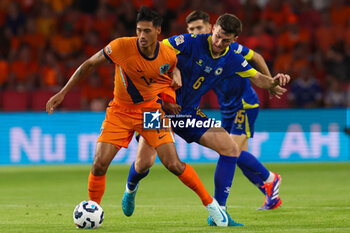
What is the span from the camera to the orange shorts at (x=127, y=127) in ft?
21.4

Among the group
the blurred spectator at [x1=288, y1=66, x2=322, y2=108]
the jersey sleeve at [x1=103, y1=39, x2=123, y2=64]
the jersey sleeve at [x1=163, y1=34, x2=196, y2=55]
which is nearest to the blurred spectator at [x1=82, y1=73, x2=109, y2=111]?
the blurred spectator at [x1=288, y1=66, x2=322, y2=108]

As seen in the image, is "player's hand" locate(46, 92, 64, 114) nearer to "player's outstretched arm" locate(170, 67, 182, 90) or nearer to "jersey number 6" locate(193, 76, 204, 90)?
"player's outstretched arm" locate(170, 67, 182, 90)

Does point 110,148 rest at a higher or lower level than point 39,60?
higher

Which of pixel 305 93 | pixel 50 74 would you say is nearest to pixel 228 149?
pixel 305 93

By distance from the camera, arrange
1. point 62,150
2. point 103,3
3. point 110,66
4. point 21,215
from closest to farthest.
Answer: point 21,215, point 62,150, point 110,66, point 103,3

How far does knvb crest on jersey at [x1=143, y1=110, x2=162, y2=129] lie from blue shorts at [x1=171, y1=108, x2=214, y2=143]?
0.82 feet

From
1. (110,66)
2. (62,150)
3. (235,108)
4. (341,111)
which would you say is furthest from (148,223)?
(110,66)

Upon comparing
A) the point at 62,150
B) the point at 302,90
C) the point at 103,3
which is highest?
the point at 103,3

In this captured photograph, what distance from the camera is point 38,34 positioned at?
18109 millimetres

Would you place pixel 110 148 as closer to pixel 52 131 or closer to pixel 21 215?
pixel 21 215

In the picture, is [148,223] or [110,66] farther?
[110,66]

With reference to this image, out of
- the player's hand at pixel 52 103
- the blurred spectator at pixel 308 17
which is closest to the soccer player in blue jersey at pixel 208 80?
the player's hand at pixel 52 103

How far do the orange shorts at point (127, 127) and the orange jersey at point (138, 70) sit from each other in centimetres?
7

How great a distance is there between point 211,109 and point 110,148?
28.9ft
